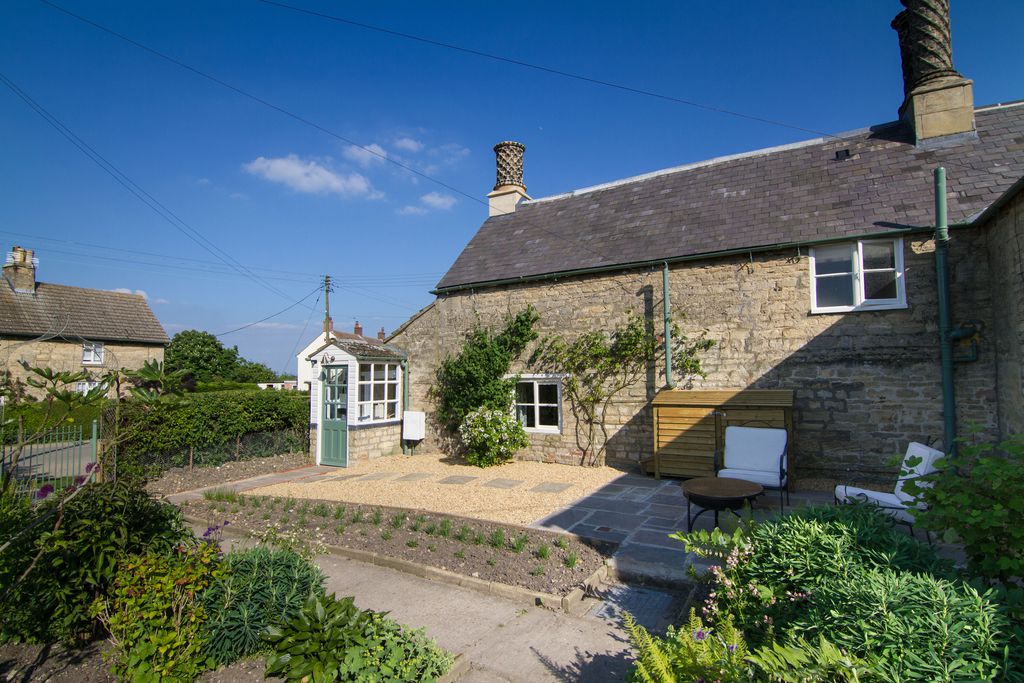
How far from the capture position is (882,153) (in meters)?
10.1

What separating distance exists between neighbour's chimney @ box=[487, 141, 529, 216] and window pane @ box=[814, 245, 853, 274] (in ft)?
28.1

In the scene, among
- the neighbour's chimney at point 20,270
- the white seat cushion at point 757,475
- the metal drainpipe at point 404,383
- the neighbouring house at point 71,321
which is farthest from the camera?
the neighbour's chimney at point 20,270

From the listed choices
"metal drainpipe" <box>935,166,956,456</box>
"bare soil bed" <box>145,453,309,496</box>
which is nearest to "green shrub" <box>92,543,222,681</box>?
"bare soil bed" <box>145,453,309,496</box>

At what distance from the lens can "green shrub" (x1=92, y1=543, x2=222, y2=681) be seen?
3213 millimetres

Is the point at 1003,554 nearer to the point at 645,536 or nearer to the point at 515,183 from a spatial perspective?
the point at 645,536

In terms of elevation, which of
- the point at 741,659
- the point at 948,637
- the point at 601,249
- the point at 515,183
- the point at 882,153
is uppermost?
the point at 515,183

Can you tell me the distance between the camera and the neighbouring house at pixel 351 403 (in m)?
12.3

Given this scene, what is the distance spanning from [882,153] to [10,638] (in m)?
13.9

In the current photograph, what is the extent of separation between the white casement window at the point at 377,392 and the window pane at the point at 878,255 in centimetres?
1037

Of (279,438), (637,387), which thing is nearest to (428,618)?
(637,387)

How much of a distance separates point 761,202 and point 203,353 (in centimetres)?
4355

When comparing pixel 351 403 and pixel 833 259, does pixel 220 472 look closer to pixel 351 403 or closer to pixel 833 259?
pixel 351 403

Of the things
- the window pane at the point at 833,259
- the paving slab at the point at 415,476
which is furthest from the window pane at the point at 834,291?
the paving slab at the point at 415,476

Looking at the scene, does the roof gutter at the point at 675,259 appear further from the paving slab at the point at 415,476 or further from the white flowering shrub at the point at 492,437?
the paving slab at the point at 415,476
